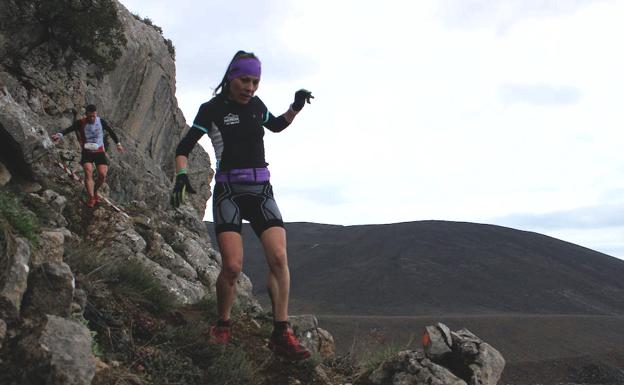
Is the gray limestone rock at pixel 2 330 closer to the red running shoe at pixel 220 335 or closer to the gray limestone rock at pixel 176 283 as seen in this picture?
the red running shoe at pixel 220 335

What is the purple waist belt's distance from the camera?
4371mm

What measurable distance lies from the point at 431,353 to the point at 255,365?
223 centimetres

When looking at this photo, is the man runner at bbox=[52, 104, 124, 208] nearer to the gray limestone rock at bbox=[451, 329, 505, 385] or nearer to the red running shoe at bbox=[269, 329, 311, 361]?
the red running shoe at bbox=[269, 329, 311, 361]

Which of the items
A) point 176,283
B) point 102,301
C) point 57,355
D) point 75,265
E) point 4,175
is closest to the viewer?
point 57,355

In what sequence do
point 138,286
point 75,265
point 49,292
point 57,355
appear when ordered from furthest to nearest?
point 138,286, point 75,265, point 49,292, point 57,355

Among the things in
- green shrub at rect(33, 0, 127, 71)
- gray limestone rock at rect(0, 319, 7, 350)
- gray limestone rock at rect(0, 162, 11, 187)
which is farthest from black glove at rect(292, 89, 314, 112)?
green shrub at rect(33, 0, 127, 71)

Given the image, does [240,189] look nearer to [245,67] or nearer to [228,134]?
[228,134]

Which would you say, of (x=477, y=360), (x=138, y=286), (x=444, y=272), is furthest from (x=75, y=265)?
(x=444, y=272)

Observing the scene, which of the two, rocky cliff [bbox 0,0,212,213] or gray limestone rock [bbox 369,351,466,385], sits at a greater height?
rocky cliff [bbox 0,0,212,213]

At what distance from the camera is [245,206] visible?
439 cm

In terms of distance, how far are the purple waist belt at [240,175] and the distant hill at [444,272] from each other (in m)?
47.8

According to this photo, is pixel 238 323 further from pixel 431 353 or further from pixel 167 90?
pixel 167 90

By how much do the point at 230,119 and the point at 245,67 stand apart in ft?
1.50

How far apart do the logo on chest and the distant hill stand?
47844 millimetres
